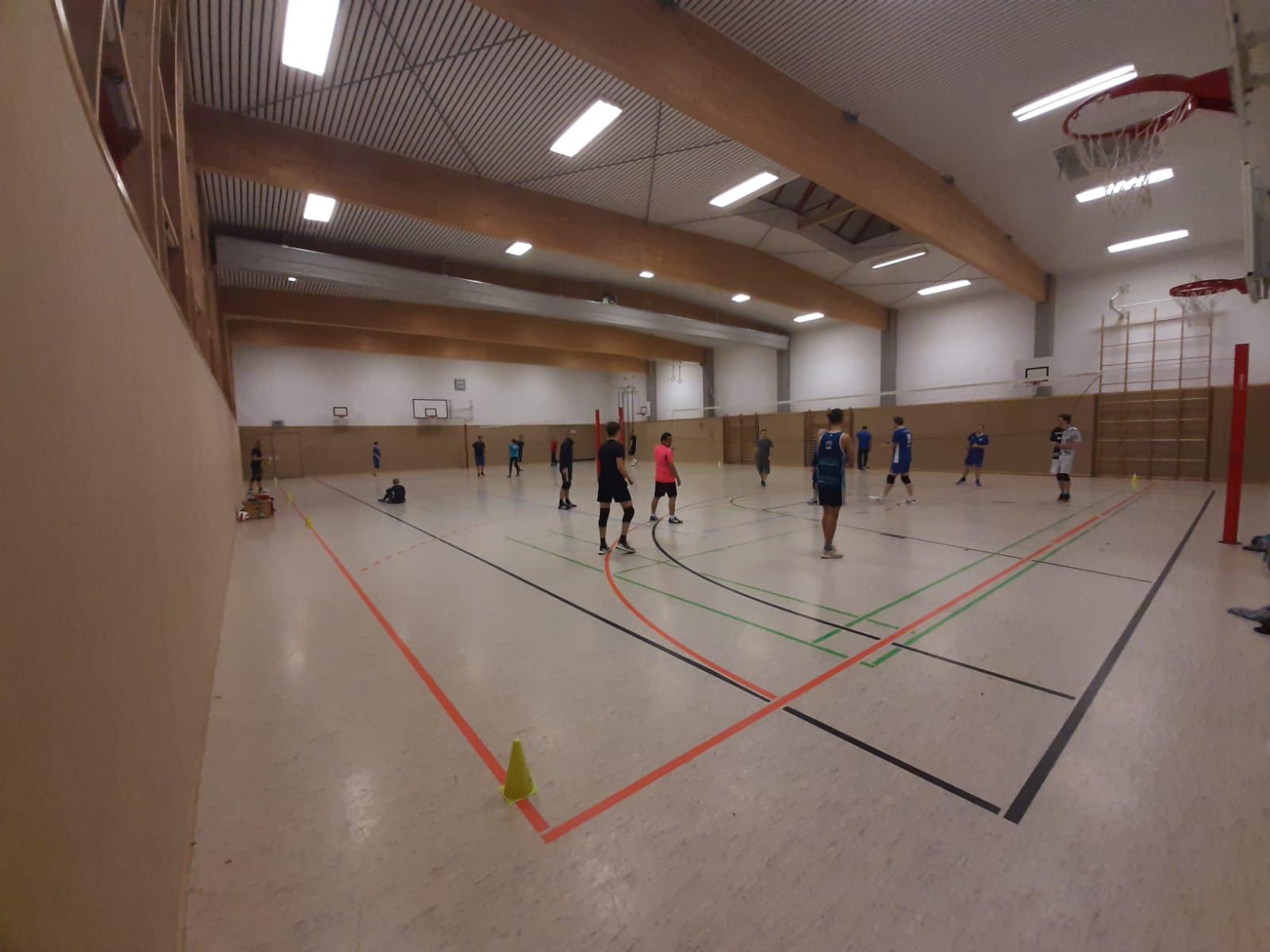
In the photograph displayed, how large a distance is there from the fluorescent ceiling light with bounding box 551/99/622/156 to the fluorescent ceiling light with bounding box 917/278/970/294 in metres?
12.9

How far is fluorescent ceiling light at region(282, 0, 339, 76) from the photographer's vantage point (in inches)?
208

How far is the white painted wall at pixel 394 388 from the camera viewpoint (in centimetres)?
2050

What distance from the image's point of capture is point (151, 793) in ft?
5.00

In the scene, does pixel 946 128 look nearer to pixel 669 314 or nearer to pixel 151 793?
pixel 669 314

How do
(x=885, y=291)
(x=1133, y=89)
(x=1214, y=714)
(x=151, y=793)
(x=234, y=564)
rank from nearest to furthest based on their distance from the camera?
(x=151, y=793) < (x=1214, y=714) < (x=1133, y=89) < (x=234, y=564) < (x=885, y=291)

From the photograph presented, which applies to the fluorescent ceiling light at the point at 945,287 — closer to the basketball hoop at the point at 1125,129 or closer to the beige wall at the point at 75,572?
the basketball hoop at the point at 1125,129

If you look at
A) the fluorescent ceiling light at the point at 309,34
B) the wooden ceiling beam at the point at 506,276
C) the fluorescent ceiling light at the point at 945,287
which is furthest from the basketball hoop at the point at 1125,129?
the wooden ceiling beam at the point at 506,276

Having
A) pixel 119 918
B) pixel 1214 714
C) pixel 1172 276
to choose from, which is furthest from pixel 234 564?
pixel 1172 276

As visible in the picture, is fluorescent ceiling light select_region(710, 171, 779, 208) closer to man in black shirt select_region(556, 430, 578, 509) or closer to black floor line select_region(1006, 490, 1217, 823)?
man in black shirt select_region(556, 430, 578, 509)

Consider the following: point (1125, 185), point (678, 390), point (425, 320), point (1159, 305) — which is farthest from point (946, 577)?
point (678, 390)

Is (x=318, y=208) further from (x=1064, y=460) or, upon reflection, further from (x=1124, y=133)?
(x=1064, y=460)

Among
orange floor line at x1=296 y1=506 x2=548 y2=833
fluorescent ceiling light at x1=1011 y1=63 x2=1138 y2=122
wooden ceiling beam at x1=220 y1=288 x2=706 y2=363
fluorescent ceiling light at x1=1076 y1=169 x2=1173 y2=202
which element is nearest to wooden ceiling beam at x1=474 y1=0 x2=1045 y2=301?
fluorescent ceiling light at x1=1011 y1=63 x2=1138 y2=122

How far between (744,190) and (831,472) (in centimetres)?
652

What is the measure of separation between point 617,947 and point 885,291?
18997 millimetres
